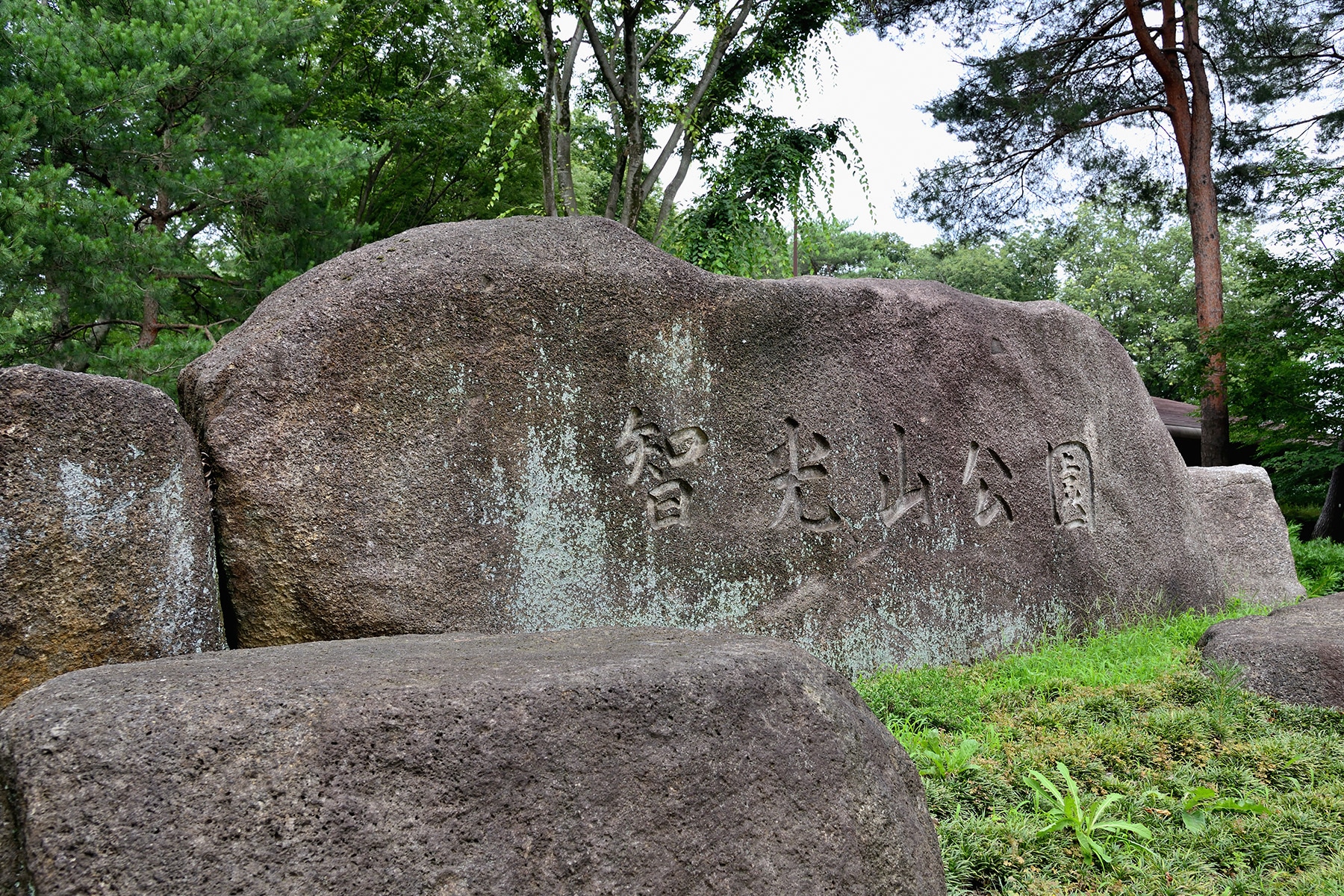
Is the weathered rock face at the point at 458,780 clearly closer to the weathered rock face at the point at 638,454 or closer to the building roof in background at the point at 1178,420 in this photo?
the weathered rock face at the point at 638,454

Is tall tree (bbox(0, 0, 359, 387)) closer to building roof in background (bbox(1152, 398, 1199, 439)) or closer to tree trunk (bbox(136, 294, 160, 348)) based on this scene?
tree trunk (bbox(136, 294, 160, 348))

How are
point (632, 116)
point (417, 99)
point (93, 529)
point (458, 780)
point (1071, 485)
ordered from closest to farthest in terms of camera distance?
point (458, 780), point (93, 529), point (1071, 485), point (632, 116), point (417, 99)

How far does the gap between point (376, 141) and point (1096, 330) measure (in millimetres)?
10195

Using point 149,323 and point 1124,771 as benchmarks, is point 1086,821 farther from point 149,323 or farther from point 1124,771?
point 149,323

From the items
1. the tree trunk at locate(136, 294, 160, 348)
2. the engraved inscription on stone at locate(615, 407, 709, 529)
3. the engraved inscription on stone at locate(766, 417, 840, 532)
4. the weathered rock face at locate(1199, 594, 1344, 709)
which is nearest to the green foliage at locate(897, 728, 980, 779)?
the engraved inscription on stone at locate(766, 417, 840, 532)

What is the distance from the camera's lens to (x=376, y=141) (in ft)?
41.4

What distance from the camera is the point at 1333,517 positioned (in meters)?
11.1

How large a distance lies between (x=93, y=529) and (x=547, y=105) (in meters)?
7.98

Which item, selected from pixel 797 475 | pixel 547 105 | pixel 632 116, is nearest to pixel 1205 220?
pixel 632 116

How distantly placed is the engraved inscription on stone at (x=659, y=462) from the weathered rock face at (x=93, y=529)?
1748 millimetres

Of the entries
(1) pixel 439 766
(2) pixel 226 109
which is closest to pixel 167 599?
(1) pixel 439 766

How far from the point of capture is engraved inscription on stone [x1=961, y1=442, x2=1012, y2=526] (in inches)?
198

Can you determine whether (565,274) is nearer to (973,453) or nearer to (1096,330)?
(973,453)

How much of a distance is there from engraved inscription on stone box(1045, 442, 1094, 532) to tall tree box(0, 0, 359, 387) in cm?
700
